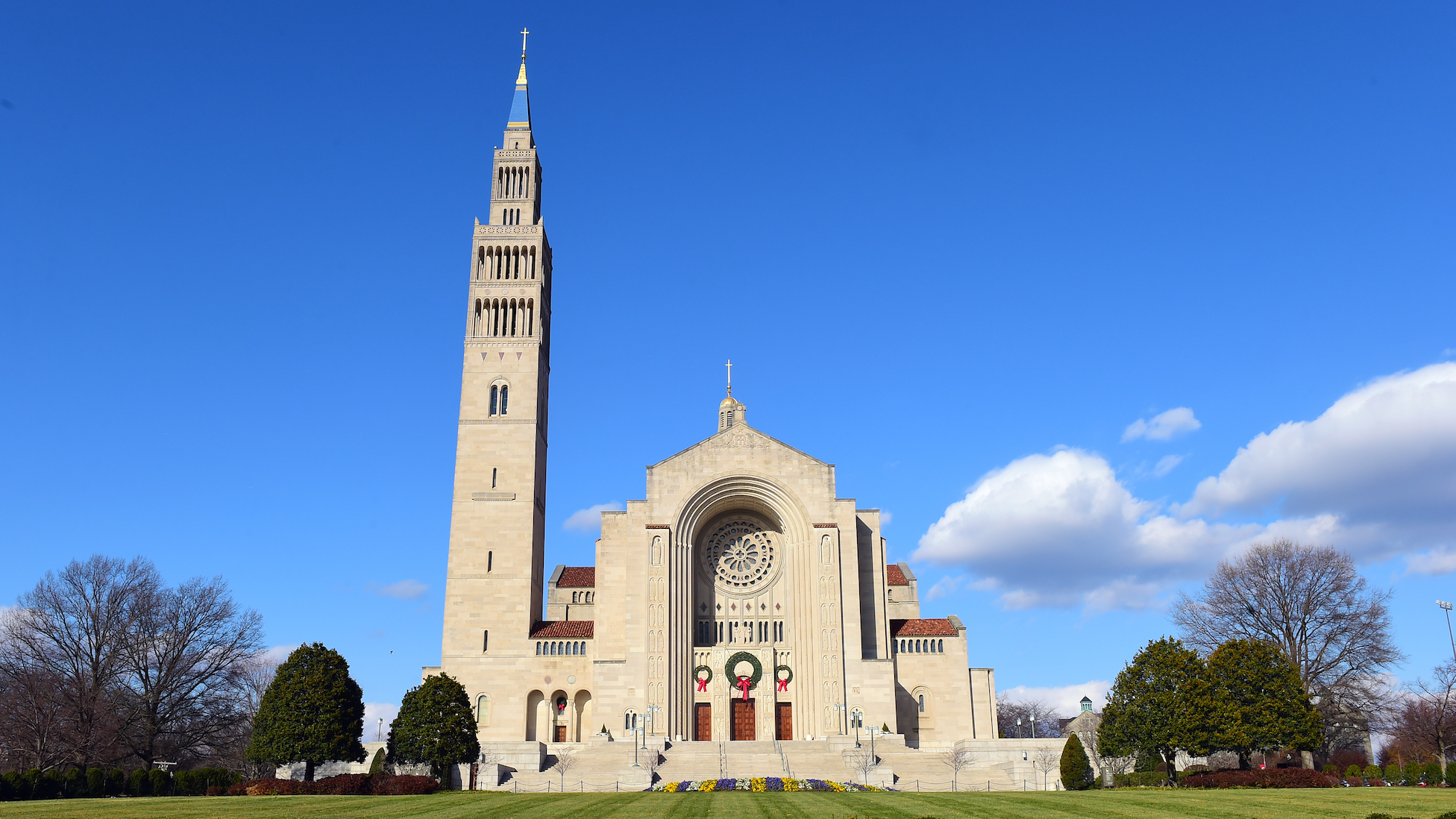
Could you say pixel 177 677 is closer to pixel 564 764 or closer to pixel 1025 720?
pixel 564 764

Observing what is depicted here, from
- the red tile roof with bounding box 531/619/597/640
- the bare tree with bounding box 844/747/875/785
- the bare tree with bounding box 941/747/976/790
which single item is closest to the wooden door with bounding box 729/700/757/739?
the red tile roof with bounding box 531/619/597/640

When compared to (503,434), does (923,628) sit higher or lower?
lower

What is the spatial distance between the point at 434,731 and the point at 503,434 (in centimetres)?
1959

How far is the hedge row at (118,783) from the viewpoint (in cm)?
3244

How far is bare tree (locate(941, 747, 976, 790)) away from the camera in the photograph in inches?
1672

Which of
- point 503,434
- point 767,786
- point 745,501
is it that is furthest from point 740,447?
point 767,786

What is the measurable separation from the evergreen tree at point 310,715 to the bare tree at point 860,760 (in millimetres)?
19131

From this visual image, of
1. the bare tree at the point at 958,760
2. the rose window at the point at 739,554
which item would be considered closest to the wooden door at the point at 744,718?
the rose window at the point at 739,554

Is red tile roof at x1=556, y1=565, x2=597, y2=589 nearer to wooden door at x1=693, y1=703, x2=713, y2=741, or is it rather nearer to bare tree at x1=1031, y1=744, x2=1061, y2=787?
wooden door at x1=693, y1=703, x2=713, y2=741

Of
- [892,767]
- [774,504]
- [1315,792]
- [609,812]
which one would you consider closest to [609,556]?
[774,504]

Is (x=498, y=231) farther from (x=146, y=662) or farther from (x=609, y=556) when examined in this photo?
(x=146, y=662)

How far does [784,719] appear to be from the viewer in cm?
5134

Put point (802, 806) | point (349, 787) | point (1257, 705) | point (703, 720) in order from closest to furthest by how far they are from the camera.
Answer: point (802, 806) → point (349, 787) → point (1257, 705) → point (703, 720)

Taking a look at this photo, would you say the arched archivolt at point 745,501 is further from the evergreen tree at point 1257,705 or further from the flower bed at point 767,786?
the evergreen tree at point 1257,705
